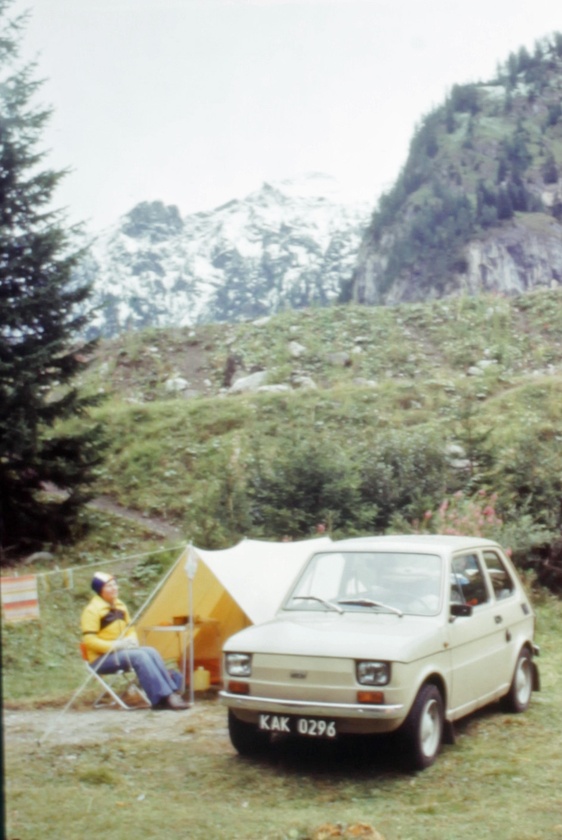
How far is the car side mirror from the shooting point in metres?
7.20

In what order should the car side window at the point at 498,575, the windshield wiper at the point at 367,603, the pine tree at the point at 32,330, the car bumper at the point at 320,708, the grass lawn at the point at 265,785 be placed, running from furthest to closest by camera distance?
the pine tree at the point at 32,330 < the car side window at the point at 498,575 < the windshield wiper at the point at 367,603 < the car bumper at the point at 320,708 < the grass lawn at the point at 265,785

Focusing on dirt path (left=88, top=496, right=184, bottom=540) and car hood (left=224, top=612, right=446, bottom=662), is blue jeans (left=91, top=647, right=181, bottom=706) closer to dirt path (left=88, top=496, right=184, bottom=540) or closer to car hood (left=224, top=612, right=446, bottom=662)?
car hood (left=224, top=612, right=446, bottom=662)

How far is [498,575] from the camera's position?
334 inches

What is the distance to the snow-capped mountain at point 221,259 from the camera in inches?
1196

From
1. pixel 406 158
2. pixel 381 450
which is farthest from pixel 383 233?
pixel 381 450

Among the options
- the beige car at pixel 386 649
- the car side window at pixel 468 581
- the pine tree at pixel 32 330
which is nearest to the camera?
the beige car at pixel 386 649

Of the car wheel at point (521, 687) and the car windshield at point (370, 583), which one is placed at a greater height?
the car windshield at point (370, 583)

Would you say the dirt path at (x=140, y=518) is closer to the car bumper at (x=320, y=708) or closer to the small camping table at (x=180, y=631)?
the small camping table at (x=180, y=631)

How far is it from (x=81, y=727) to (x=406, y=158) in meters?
91.2

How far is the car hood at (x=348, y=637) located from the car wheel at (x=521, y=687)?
1764 millimetres

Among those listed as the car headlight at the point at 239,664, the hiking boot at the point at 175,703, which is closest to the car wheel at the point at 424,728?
the car headlight at the point at 239,664

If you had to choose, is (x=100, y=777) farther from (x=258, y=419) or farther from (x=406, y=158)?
(x=406, y=158)

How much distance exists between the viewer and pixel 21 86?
38.8 feet

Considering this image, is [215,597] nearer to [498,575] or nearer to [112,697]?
[112,697]
